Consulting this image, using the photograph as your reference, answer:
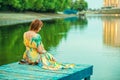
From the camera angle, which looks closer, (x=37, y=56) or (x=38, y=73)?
(x=38, y=73)

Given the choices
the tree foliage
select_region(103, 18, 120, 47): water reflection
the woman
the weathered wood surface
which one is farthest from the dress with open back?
the tree foliage

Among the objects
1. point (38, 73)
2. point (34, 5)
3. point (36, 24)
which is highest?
point (36, 24)

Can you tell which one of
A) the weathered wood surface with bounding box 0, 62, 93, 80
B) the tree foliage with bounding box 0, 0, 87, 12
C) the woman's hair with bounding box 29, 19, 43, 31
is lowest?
the tree foliage with bounding box 0, 0, 87, 12

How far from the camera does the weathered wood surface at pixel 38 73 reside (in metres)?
10.1

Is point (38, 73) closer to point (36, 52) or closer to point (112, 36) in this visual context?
point (36, 52)

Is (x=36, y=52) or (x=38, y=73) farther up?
(x=36, y=52)

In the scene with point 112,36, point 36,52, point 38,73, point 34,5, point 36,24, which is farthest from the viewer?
point 34,5

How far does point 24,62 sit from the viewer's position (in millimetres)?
11664

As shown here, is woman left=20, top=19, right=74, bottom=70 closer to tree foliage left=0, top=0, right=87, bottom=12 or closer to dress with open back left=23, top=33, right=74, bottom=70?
dress with open back left=23, top=33, right=74, bottom=70

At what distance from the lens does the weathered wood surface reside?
33.2 ft

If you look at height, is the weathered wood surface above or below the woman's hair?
below

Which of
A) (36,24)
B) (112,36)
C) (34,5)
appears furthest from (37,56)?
(34,5)

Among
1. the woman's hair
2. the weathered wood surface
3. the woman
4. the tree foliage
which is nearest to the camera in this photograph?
the weathered wood surface

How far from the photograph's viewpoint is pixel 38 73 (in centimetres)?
1057
